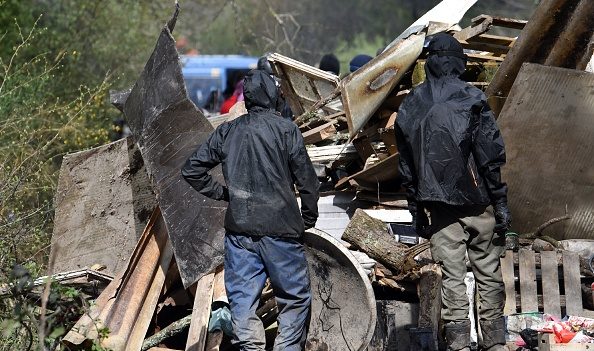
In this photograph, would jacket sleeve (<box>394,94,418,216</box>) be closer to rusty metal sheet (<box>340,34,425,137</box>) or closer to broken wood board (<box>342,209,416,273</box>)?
broken wood board (<box>342,209,416,273</box>)

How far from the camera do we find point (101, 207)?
29.6 ft

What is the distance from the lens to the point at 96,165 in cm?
920

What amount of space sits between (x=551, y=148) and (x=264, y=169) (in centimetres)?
284

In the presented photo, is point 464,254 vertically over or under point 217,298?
over

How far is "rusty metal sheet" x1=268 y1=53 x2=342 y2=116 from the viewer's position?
33.3 feet

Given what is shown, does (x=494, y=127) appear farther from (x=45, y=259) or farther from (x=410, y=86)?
(x=45, y=259)

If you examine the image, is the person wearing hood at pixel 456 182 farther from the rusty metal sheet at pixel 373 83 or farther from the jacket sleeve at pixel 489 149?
the rusty metal sheet at pixel 373 83

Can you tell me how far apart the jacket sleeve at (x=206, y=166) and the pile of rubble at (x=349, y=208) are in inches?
31.0

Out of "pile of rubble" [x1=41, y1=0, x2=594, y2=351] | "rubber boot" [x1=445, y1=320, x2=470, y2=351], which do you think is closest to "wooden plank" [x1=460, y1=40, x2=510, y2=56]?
"pile of rubble" [x1=41, y1=0, x2=594, y2=351]

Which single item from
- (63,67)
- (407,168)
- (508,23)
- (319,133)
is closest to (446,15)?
(508,23)

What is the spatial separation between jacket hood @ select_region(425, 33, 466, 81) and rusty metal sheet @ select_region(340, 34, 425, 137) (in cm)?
202

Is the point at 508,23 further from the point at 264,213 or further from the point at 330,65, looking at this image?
the point at 264,213

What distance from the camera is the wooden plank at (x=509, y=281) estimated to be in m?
7.56

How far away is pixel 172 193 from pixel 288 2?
32.2 m
